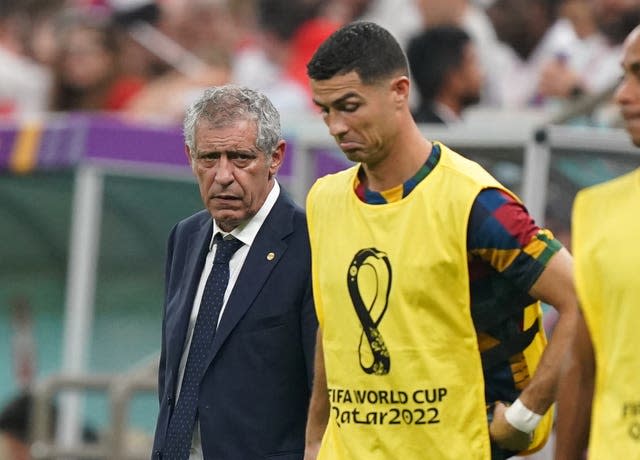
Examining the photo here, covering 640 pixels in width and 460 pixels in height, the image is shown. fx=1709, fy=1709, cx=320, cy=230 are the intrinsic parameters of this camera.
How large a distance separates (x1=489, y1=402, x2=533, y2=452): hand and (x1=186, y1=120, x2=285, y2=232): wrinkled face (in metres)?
1.17

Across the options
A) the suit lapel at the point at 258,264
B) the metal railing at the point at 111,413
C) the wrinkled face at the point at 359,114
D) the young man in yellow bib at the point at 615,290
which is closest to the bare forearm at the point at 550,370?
the young man in yellow bib at the point at 615,290

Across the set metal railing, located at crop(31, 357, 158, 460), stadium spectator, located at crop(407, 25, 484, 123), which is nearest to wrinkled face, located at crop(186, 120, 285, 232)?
stadium spectator, located at crop(407, 25, 484, 123)

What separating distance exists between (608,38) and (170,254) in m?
5.32

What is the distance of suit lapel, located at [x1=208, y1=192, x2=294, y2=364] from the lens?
5.61 metres

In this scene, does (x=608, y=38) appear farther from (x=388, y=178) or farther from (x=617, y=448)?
(x=617, y=448)

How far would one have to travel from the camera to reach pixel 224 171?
5.59 m

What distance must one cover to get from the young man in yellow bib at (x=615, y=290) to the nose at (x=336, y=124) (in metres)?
0.99

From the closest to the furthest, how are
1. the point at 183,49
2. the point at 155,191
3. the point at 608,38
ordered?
the point at 608,38, the point at 155,191, the point at 183,49

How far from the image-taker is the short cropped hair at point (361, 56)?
5043 mm

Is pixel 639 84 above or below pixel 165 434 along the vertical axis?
above

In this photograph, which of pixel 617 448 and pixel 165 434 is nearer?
pixel 617 448

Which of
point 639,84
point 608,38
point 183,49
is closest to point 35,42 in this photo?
point 183,49

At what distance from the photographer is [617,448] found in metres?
4.09

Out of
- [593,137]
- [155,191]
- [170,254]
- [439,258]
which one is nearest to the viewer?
[439,258]
